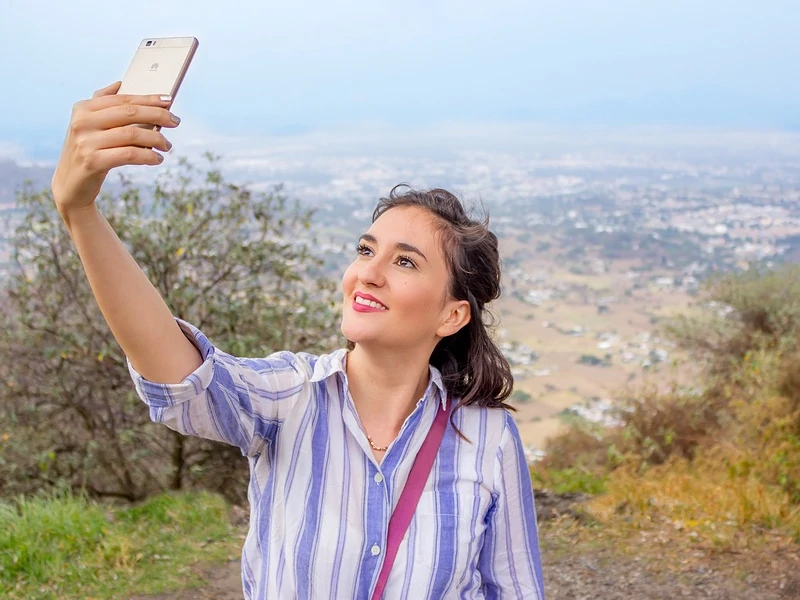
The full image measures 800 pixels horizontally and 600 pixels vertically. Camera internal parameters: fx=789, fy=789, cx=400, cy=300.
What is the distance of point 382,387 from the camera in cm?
215

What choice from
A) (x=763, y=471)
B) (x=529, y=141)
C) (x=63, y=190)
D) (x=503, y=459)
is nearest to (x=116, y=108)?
(x=63, y=190)

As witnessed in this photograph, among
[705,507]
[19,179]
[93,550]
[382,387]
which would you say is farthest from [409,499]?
[19,179]

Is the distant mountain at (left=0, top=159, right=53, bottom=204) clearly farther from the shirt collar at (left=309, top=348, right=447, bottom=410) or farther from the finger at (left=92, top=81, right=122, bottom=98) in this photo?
the finger at (left=92, top=81, right=122, bottom=98)

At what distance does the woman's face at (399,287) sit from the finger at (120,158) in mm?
725

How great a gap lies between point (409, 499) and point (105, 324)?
493 centimetres

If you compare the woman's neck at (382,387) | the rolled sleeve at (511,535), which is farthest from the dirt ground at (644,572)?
the woman's neck at (382,387)

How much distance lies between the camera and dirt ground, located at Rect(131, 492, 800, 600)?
15.2ft

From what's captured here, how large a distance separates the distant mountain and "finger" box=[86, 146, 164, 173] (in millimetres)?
5338

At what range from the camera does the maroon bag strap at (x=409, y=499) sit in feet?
6.35

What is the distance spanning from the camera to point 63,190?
4.82ft

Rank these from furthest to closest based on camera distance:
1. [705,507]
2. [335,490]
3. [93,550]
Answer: [705,507] → [93,550] → [335,490]

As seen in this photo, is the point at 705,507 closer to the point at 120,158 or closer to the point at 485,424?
the point at 485,424

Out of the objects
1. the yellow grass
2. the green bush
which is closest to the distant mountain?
the green bush

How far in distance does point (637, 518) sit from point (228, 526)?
2.86 m
